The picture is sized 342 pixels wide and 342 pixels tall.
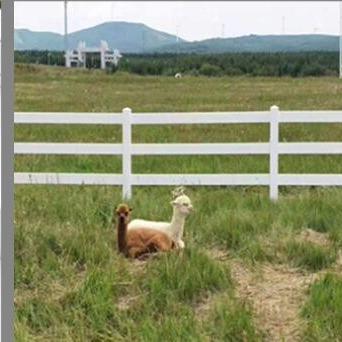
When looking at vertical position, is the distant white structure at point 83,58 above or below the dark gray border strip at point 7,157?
above

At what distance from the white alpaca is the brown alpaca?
0.04 meters

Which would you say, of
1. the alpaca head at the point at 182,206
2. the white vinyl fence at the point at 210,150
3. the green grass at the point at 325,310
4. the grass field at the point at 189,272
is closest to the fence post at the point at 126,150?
the white vinyl fence at the point at 210,150

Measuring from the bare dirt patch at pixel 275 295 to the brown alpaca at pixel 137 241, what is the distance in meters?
0.50

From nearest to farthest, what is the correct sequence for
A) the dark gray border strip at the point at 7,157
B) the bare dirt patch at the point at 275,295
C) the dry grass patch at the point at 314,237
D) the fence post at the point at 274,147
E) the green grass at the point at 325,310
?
the dark gray border strip at the point at 7,157 → the green grass at the point at 325,310 → the bare dirt patch at the point at 275,295 → the dry grass patch at the point at 314,237 → the fence post at the point at 274,147

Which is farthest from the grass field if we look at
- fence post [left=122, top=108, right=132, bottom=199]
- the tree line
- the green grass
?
the tree line

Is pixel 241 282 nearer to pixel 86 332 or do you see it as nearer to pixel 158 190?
pixel 86 332

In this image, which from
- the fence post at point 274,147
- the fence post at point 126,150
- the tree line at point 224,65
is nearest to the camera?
the fence post at point 274,147

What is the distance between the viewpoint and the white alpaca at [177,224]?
5555 millimetres

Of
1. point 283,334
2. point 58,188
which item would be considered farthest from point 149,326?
point 58,188

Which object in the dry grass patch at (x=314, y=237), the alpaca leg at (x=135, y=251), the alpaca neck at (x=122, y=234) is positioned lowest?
the alpaca leg at (x=135, y=251)

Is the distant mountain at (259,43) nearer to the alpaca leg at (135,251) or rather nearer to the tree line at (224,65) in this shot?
the alpaca leg at (135,251)

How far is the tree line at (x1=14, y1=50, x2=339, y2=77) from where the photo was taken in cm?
4428

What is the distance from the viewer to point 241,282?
5234 mm

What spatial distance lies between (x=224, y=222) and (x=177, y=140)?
615cm
